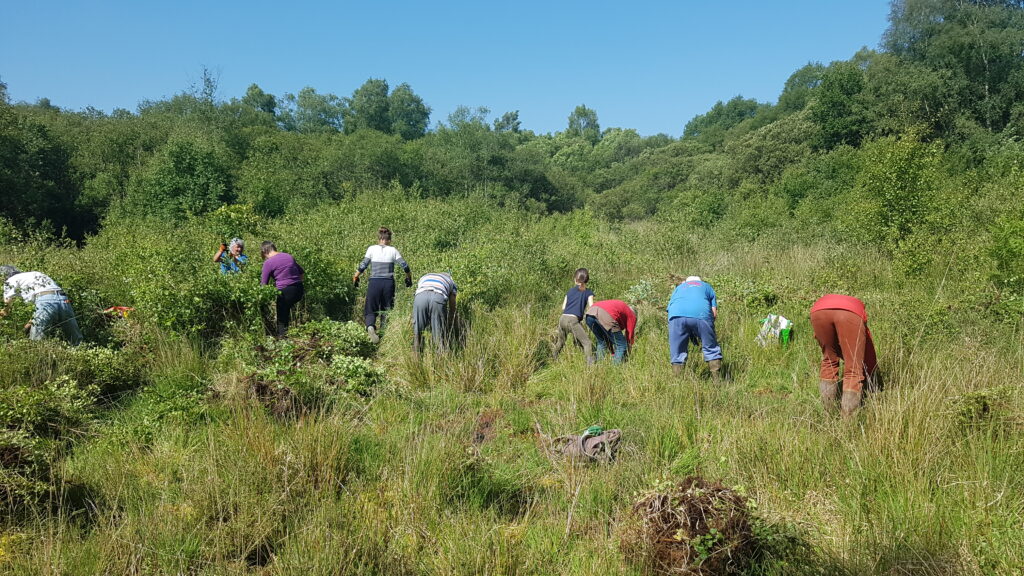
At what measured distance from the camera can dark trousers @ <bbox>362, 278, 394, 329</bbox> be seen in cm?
825

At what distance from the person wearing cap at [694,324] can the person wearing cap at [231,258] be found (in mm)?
5693

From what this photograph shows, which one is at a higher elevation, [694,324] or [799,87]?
[799,87]

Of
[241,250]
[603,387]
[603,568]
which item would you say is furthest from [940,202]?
[241,250]

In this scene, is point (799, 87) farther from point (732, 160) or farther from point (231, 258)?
point (231, 258)

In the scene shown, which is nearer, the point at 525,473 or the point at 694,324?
the point at 525,473

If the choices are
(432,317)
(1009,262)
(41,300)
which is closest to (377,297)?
(432,317)

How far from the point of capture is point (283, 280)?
7715 mm

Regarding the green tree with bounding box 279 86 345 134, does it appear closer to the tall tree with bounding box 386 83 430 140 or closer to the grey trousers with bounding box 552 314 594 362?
the tall tree with bounding box 386 83 430 140

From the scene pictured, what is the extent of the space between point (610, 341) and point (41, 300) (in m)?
6.53

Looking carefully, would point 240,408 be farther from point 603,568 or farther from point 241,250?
point 241,250

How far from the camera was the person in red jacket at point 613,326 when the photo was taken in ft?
22.4

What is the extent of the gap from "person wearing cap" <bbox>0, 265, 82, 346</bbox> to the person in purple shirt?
2.16m

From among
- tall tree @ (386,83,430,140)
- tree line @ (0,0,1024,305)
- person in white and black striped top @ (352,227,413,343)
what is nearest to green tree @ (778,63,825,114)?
tree line @ (0,0,1024,305)

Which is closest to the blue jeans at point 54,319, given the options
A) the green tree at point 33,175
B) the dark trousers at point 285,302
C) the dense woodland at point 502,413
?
the dense woodland at point 502,413
